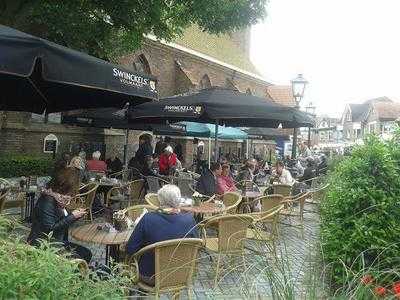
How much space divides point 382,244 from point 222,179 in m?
5.11

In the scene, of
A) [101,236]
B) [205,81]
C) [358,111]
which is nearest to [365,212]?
[101,236]

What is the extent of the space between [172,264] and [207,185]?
4717mm

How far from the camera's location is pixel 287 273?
304 centimetres

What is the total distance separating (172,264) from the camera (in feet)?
13.5

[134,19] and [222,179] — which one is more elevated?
[134,19]

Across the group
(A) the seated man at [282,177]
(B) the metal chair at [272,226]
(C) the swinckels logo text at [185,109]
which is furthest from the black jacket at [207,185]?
(A) the seated man at [282,177]

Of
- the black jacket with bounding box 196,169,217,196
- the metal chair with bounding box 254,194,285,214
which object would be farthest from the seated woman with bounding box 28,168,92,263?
the black jacket with bounding box 196,169,217,196

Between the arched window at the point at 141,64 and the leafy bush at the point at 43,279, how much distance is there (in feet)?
72.1

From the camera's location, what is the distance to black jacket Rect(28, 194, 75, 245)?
4742mm

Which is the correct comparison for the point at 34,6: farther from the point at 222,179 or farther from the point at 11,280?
the point at 11,280

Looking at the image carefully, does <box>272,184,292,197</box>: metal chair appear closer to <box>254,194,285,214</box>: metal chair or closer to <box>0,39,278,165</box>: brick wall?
<box>254,194,285,214</box>: metal chair

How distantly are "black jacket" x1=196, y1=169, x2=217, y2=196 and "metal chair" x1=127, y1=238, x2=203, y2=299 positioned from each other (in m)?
4.54

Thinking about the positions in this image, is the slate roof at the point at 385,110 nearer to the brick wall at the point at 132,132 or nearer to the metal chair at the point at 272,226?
the brick wall at the point at 132,132

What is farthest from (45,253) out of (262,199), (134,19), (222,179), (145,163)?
(145,163)
